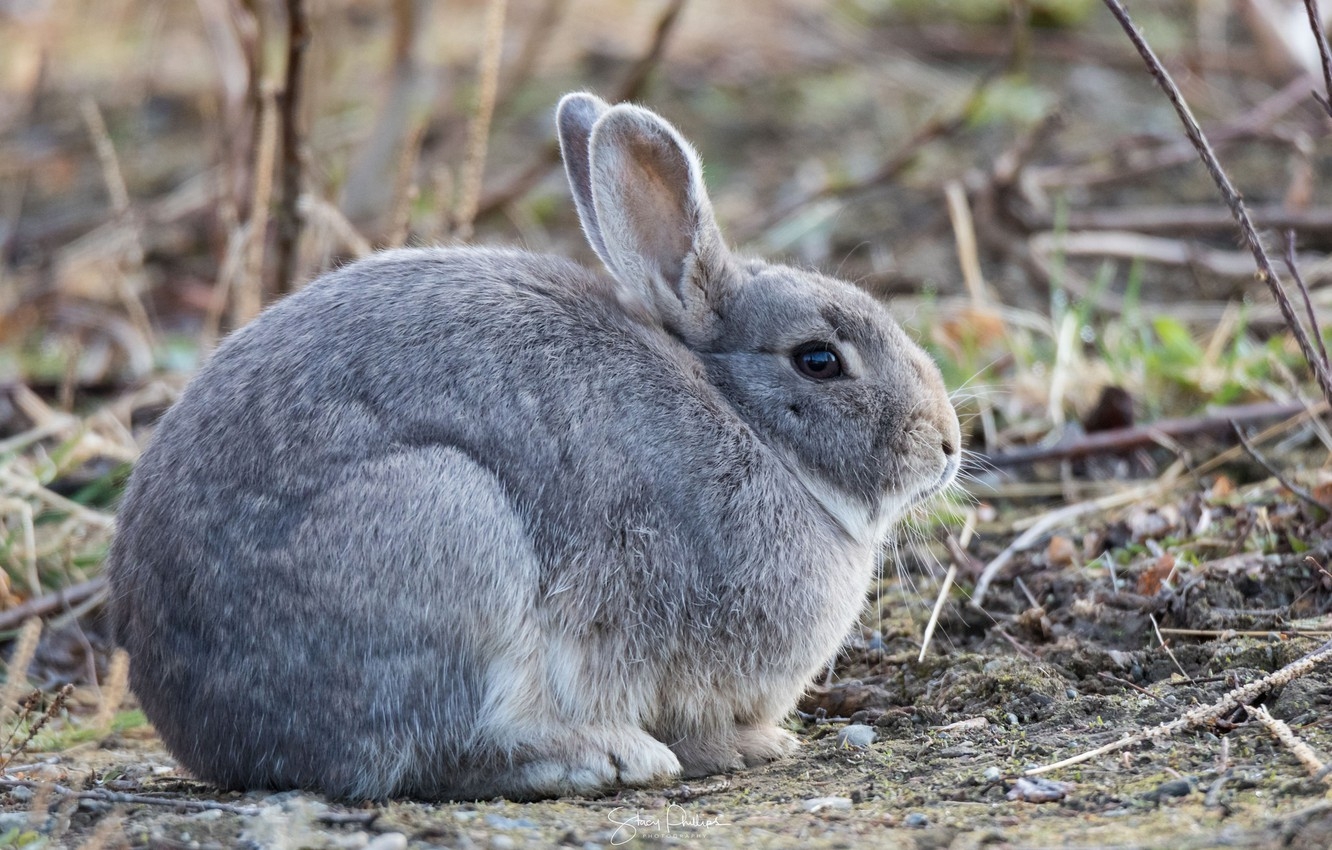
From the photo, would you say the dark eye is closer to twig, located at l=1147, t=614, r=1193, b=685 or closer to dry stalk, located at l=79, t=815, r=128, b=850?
twig, located at l=1147, t=614, r=1193, b=685

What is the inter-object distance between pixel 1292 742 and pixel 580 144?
276 cm

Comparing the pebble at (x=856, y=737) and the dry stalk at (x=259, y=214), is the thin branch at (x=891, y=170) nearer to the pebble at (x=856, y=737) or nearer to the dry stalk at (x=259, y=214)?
the dry stalk at (x=259, y=214)

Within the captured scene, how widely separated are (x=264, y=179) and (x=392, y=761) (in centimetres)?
305

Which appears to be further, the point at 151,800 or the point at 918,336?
the point at 918,336

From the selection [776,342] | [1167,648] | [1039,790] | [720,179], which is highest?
[720,179]

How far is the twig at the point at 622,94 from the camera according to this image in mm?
6973

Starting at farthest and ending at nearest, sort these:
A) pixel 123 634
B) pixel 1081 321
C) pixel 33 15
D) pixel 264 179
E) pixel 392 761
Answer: pixel 33 15
pixel 1081 321
pixel 264 179
pixel 123 634
pixel 392 761

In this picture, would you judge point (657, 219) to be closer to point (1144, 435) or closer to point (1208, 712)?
point (1208, 712)

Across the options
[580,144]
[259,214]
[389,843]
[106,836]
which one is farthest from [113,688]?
[259,214]

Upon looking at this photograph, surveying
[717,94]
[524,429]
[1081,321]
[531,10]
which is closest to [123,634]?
[524,429]

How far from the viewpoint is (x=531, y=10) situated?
1224 centimetres

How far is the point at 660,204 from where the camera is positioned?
Answer: 450cm

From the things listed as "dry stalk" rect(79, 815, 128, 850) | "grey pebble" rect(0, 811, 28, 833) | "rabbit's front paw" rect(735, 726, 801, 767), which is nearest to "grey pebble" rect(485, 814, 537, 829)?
"dry stalk" rect(79, 815, 128, 850)

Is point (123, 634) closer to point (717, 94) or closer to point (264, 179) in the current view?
point (264, 179)
